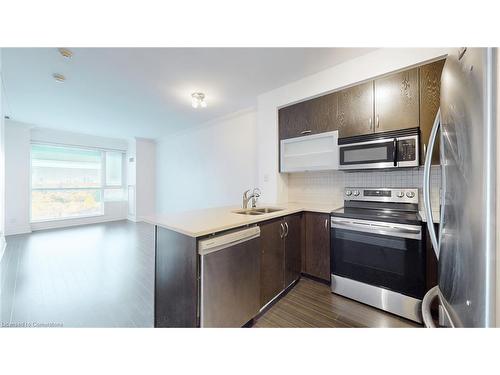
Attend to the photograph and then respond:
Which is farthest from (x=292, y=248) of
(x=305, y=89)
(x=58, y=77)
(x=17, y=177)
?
(x=17, y=177)

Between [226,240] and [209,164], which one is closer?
[226,240]

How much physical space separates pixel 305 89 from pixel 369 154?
1.12 meters

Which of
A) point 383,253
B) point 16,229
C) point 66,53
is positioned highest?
point 66,53

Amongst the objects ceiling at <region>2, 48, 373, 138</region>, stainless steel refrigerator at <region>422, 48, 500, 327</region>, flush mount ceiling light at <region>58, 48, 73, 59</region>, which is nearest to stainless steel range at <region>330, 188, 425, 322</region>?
stainless steel refrigerator at <region>422, 48, 500, 327</region>

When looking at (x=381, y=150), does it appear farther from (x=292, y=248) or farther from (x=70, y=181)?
(x=70, y=181)

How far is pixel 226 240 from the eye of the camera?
132 centimetres

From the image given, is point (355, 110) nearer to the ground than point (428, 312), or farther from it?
farther from it

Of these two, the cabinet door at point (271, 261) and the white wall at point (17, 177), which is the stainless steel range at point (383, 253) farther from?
the white wall at point (17, 177)

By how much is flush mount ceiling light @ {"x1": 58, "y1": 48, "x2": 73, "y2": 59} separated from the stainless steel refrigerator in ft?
9.67

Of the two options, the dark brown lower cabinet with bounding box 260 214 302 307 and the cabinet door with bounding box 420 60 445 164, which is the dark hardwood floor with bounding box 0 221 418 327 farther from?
the cabinet door with bounding box 420 60 445 164

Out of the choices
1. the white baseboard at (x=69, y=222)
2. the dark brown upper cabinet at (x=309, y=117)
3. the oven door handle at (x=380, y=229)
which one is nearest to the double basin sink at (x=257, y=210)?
the oven door handle at (x=380, y=229)

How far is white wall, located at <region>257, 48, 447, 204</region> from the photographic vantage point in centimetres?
179

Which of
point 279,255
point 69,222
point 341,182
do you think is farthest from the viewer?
point 69,222
